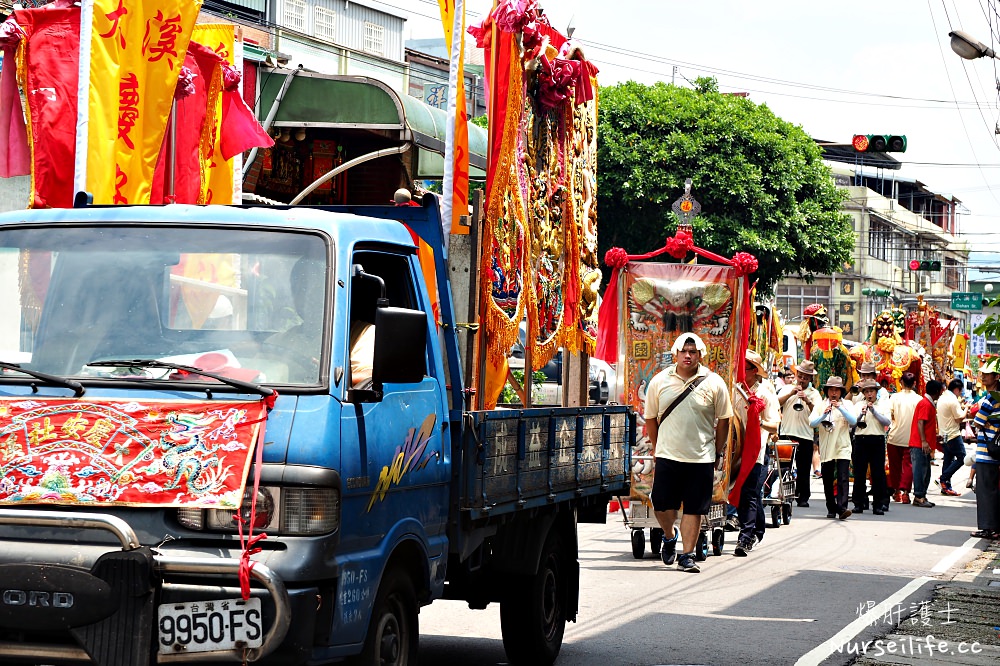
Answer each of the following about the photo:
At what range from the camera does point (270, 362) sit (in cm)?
537

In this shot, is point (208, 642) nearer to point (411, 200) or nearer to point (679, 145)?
point (411, 200)

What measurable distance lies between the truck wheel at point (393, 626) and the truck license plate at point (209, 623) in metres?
0.82

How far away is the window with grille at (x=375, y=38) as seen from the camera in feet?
125

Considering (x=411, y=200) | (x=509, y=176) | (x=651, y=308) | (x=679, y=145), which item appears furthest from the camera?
(x=679, y=145)

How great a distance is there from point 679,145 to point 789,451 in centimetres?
2206

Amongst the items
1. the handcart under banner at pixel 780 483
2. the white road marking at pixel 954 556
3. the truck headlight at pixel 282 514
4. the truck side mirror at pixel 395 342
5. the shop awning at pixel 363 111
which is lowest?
the white road marking at pixel 954 556

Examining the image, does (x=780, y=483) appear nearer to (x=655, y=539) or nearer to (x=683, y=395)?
(x=655, y=539)

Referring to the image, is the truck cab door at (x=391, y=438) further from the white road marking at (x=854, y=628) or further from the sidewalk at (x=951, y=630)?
the sidewalk at (x=951, y=630)

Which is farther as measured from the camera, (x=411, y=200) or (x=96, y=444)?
(x=411, y=200)

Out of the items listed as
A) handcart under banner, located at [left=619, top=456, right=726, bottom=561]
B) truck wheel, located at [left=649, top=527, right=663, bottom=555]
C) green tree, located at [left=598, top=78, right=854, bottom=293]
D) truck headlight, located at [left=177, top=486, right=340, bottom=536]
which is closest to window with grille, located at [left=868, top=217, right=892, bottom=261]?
green tree, located at [left=598, top=78, right=854, bottom=293]

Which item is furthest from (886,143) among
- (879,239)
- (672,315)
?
(879,239)

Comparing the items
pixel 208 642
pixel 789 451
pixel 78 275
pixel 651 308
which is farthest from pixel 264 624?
pixel 789 451

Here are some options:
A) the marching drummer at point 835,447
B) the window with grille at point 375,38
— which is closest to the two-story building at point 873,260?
the window with grille at point 375,38

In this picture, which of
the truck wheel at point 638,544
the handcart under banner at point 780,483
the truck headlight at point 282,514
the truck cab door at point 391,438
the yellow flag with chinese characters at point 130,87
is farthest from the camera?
the handcart under banner at point 780,483
